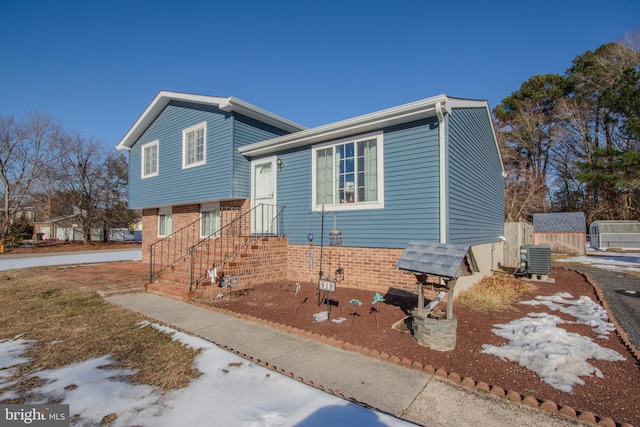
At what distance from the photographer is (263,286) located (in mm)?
8359

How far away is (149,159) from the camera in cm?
1389

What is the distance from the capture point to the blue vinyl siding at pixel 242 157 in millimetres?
10117

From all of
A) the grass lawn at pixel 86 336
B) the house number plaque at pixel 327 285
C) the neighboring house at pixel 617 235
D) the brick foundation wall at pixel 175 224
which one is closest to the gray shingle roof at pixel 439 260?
the house number plaque at pixel 327 285

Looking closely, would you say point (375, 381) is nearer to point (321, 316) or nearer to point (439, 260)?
point (439, 260)

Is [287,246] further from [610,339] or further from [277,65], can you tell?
[277,65]

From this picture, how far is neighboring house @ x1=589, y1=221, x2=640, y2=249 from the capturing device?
22984mm

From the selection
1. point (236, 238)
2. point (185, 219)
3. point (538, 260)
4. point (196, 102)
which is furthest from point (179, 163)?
point (538, 260)

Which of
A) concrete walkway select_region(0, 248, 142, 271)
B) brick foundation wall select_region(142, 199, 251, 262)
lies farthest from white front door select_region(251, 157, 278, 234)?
concrete walkway select_region(0, 248, 142, 271)

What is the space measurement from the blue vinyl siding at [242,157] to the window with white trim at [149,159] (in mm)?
5171

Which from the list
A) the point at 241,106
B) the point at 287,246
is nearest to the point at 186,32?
the point at 241,106

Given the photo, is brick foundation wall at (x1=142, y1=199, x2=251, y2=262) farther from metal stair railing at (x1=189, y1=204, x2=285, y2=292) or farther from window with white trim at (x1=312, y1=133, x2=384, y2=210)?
window with white trim at (x1=312, y1=133, x2=384, y2=210)

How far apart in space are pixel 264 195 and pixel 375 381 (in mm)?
7724

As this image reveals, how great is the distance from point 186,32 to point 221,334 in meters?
10.6

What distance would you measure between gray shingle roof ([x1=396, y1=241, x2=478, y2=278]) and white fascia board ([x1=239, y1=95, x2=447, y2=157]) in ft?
11.1
